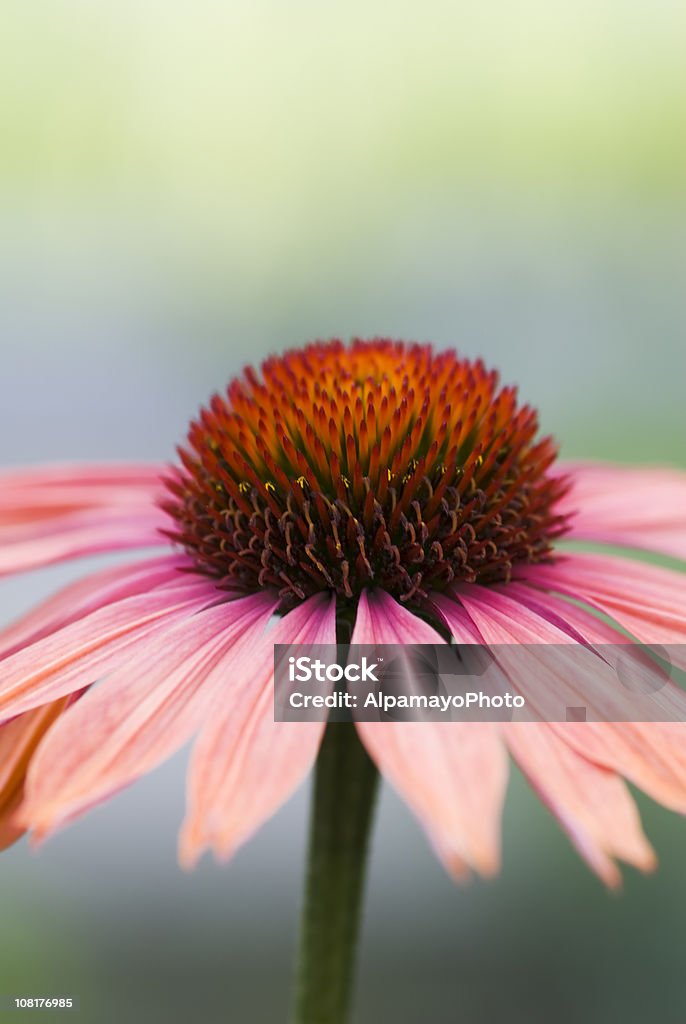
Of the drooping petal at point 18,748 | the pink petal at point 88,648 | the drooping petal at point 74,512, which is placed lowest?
the drooping petal at point 18,748

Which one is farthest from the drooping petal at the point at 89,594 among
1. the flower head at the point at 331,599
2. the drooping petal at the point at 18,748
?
the drooping petal at the point at 18,748

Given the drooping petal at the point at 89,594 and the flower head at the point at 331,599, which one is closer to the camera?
the flower head at the point at 331,599

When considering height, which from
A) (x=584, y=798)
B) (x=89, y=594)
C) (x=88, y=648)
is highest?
(x=89, y=594)

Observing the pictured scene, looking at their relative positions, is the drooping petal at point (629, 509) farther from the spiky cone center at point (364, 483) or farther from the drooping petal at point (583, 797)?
the drooping petal at point (583, 797)

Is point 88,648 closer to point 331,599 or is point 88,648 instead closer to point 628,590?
point 331,599

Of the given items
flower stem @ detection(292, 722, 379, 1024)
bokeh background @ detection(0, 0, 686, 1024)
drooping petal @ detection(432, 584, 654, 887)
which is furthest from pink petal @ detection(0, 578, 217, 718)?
bokeh background @ detection(0, 0, 686, 1024)

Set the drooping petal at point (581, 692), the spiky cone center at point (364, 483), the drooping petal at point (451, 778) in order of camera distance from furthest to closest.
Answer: the spiky cone center at point (364, 483)
the drooping petal at point (581, 692)
the drooping petal at point (451, 778)

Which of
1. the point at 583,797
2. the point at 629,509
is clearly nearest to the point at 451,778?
the point at 583,797

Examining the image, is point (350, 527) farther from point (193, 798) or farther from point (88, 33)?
point (88, 33)
